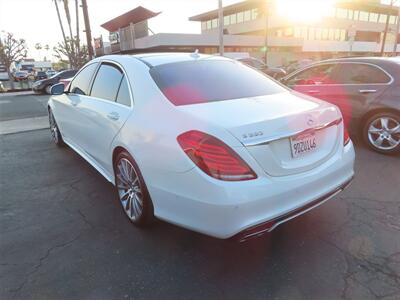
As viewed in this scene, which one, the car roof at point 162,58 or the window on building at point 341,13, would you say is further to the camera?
the window on building at point 341,13

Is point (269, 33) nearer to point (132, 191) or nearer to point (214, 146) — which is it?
point (132, 191)

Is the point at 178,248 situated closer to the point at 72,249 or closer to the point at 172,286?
the point at 172,286

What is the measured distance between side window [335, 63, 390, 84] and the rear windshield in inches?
103

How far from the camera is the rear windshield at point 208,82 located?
274cm

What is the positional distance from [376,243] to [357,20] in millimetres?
63814

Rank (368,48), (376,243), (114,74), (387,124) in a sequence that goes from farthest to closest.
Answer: (368,48) < (387,124) < (114,74) < (376,243)

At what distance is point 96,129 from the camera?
3590 mm

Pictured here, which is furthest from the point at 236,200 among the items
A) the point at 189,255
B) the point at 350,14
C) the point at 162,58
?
the point at 350,14

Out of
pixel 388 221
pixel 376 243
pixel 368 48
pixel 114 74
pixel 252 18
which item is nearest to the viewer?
pixel 376 243

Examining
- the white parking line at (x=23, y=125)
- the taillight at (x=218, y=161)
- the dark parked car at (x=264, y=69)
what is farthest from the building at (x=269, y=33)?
the taillight at (x=218, y=161)

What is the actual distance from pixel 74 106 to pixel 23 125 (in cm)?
537

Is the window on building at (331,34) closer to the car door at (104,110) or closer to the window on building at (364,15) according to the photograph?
the window on building at (364,15)

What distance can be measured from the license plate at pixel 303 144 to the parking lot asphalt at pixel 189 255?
87 cm

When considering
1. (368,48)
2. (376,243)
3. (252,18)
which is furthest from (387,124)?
(368,48)
